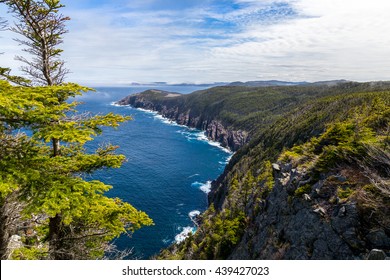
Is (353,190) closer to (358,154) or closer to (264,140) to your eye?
(358,154)

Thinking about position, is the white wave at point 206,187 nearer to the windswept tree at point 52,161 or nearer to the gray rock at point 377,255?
the windswept tree at point 52,161

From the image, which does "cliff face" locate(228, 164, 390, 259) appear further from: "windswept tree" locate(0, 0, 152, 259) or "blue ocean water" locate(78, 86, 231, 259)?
"blue ocean water" locate(78, 86, 231, 259)

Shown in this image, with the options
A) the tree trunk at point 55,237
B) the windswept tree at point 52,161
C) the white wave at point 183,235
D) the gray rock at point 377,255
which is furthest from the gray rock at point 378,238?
the white wave at point 183,235

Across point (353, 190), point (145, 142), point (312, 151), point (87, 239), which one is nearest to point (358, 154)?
point (353, 190)

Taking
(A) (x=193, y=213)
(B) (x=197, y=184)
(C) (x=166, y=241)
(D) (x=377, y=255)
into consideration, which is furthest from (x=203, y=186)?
(D) (x=377, y=255)

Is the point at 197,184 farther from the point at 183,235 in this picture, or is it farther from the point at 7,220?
the point at 7,220

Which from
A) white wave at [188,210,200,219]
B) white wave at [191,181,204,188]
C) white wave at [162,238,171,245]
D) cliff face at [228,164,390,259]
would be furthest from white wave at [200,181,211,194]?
cliff face at [228,164,390,259]
